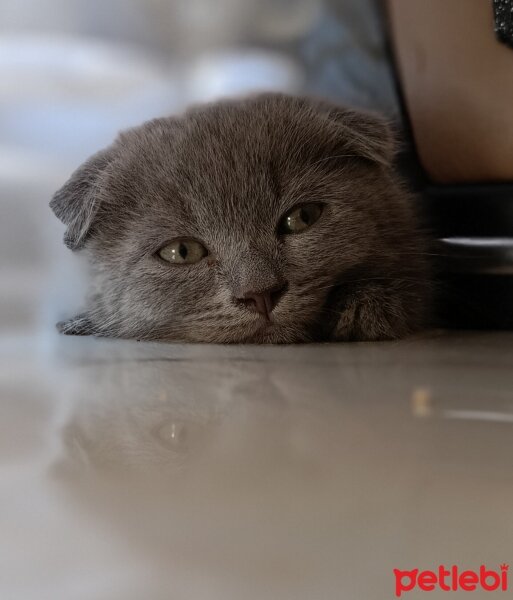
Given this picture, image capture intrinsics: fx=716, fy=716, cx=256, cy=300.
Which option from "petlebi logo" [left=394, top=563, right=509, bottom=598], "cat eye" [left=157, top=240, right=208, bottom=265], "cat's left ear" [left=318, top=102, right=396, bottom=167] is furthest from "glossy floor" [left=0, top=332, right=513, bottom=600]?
"cat's left ear" [left=318, top=102, right=396, bottom=167]

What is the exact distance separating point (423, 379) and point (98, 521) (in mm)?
463

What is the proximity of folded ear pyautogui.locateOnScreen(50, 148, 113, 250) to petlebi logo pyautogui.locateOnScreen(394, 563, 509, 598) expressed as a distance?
1.00 meters

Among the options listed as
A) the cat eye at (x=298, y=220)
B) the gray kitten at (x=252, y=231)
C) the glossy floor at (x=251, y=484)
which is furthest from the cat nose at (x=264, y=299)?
the glossy floor at (x=251, y=484)

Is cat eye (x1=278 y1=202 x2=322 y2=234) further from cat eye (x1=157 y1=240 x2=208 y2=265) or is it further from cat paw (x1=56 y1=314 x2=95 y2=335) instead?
cat paw (x1=56 y1=314 x2=95 y2=335)

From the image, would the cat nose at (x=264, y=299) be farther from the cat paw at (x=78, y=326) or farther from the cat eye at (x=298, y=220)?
the cat paw at (x=78, y=326)

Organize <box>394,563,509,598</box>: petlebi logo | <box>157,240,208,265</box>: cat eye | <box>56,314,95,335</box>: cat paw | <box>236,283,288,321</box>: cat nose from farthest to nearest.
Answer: <box>56,314,95,335</box>: cat paw → <box>157,240,208,265</box>: cat eye → <box>236,283,288,321</box>: cat nose → <box>394,563,509,598</box>: petlebi logo

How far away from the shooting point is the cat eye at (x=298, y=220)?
3.91 feet

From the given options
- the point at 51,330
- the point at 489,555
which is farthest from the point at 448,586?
the point at 51,330

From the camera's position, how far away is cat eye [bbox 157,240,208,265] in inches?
47.4

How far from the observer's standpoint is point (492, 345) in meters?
1.14

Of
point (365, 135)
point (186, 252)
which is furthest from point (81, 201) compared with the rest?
point (365, 135)

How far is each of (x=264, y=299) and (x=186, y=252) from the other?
7.6 inches

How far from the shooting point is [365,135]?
49.3 inches

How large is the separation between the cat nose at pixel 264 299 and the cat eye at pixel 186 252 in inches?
5.5
